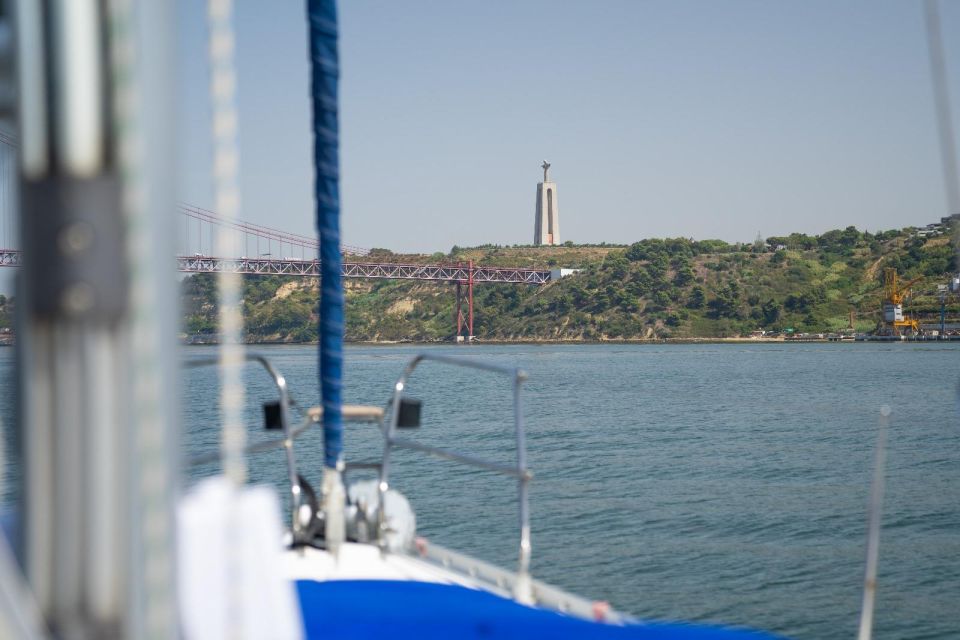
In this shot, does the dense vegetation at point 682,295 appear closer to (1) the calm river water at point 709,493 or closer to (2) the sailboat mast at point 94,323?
(1) the calm river water at point 709,493

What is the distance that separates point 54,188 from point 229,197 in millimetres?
123

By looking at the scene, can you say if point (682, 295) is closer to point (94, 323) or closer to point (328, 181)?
point (328, 181)

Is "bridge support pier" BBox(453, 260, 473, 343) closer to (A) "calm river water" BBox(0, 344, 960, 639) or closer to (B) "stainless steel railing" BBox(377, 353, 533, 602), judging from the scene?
(A) "calm river water" BBox(0, 344, 960, 639)

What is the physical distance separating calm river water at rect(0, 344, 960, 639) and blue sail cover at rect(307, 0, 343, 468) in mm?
727

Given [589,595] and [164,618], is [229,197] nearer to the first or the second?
[164,618]

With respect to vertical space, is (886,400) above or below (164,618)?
below

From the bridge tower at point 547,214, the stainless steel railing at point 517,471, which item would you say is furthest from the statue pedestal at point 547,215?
the stainless steel railing at point 517,471

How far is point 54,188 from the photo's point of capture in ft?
2.17

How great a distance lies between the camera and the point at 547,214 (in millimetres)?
79125

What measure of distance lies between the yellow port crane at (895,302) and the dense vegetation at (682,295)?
0.91m

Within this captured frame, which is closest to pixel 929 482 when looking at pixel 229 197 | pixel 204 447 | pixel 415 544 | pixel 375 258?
pixel 204 447

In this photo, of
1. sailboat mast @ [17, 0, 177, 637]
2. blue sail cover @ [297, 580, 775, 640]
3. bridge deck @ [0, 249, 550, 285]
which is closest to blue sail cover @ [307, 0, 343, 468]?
blue sail cover @ [297, 580, 775, 640]

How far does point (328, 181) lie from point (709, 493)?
32.8ft

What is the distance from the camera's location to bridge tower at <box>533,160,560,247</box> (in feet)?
258
